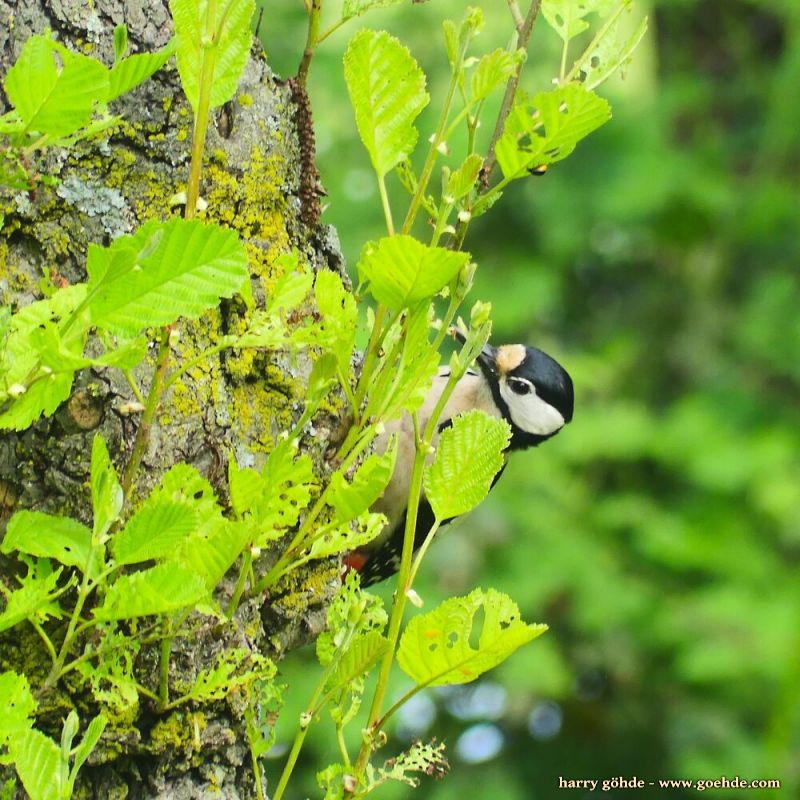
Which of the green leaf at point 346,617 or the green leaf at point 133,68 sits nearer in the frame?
the green leaf at point 133,68

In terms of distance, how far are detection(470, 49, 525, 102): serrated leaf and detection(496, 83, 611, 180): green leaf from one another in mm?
28

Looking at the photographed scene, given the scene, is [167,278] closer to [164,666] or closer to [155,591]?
[155,591]

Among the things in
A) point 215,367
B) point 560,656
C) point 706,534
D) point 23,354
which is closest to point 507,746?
point 560,656

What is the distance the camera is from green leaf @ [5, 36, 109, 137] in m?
0.87

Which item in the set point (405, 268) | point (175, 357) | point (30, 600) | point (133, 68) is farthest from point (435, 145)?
point (30, 600)

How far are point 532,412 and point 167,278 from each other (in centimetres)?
185

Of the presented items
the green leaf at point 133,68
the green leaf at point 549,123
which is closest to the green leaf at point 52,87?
the green leaf at point 133,68

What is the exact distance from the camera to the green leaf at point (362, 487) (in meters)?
1.07

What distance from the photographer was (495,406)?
108 inches

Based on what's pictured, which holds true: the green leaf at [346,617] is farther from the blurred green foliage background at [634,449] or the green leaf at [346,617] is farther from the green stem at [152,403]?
the blurred green foliage background at [634,449]

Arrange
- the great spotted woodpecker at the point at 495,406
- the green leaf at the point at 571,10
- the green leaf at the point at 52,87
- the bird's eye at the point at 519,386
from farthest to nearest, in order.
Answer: the bird's eye at the point at 519,386 → the great spotted woodpecker at the point at 495,406 → the green leaf at the point at 571,10 → the green leaf at the point at 52,87

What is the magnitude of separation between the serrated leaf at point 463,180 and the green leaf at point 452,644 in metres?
0.36

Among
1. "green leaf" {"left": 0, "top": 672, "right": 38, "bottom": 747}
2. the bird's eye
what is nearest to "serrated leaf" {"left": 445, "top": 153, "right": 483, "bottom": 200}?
"green leaf" {"left": 0, "top": 672, "right": 38, "bottom": 747}

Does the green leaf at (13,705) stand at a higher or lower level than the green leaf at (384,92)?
lower
